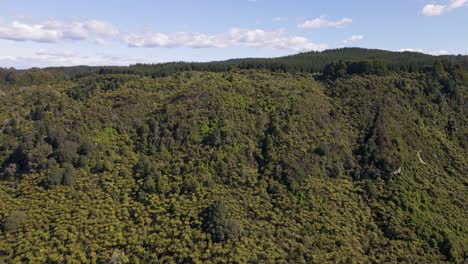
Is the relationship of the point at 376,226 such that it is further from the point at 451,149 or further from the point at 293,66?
the point at 293,66

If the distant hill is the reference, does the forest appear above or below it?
below

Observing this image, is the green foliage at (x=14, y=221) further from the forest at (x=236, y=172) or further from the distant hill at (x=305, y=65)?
the distant hill at (x=305, y=65)

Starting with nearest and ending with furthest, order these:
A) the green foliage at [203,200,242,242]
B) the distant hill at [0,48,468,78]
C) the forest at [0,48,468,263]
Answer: the forest at [0,48,468,263], the green foliage at [203,200,242,242], the distant hill at [0,48,468,78]

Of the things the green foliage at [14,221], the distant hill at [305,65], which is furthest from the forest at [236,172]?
the distant hill at [305,65]

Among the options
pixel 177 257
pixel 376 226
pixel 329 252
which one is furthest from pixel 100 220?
pixel 376 226

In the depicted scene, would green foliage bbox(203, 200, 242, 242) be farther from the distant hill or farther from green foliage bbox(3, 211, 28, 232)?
the distant hill

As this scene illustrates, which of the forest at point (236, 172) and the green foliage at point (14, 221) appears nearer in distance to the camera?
the green foliage at point (14, 221)

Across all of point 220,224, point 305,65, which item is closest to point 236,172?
point 220,224

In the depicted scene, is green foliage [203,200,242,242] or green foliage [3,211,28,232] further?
green foliage [203,200,242,242]

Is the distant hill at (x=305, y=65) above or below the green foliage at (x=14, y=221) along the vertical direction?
above

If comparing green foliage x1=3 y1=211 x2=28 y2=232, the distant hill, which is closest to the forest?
green foliage x1=3 y1=211 x2=28 y2=232
